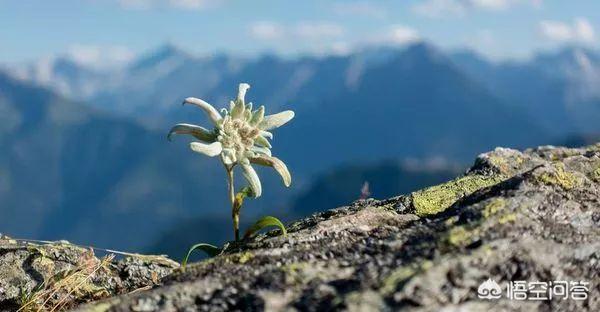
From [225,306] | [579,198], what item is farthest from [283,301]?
[579,198]

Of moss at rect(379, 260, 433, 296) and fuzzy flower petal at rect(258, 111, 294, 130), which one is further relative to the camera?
fuzzy flower petal at rect(258, 111, 294, 130)

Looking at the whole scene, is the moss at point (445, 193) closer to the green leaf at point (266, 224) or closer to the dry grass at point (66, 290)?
the green leaf at point (266, 224)

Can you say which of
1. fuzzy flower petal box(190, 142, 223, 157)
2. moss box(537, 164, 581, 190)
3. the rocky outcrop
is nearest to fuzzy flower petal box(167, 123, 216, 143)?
fuzzy flower petal box(190, 142, 223, 157)

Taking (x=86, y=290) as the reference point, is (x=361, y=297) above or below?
below

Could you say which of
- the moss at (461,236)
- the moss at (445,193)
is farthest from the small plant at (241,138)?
the moss at (461,236)

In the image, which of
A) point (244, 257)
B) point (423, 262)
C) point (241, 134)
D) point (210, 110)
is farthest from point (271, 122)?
point (423, 262)

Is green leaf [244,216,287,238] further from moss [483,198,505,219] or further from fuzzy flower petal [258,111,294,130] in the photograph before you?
moss [483,198,505,219]

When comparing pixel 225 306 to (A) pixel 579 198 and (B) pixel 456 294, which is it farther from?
(A) pixel 579 198

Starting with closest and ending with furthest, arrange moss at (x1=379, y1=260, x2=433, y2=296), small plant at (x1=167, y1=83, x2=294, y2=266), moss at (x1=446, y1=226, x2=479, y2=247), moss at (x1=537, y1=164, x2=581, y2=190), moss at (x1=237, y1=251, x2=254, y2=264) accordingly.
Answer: moss at (x1=379, y1=260, x2=433, y2=296)
moss at (x1=446, y1=226, x2=479, y2=247)
moss at (x1=237, y1=251, x2=254, y2=264)
moss at (x1=537, y1=164, x2=581, y2=190)
small plant at (x1=167, y1=83, x2=294, y2=266)
